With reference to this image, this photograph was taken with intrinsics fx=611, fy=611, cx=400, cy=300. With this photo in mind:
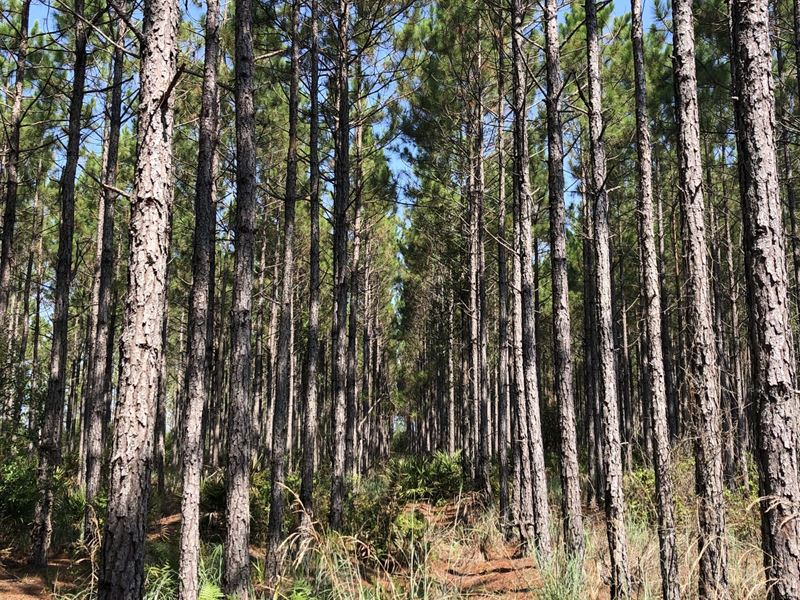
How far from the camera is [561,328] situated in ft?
24.9

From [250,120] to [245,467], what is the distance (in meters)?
3.97

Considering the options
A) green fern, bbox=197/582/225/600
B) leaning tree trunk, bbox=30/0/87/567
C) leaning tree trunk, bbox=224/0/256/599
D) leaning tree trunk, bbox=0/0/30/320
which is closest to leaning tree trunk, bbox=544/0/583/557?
leaning tree trunk, bbox=224/0/256/599

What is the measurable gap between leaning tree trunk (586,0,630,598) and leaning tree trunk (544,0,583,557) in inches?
17.0

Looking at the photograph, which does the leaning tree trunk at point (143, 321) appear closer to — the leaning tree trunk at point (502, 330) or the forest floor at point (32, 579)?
the forest floor at point (32, 579)

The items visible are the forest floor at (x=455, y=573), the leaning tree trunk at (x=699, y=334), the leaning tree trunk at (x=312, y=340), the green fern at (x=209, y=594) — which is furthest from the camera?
the leaning tree trunk at (x=312, y=340)

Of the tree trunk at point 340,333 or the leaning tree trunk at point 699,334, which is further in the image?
the tree trunk at point 340,333

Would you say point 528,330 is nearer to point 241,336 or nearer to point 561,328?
point 561,328

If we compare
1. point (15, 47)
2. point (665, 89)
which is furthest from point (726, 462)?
point (15, 47)

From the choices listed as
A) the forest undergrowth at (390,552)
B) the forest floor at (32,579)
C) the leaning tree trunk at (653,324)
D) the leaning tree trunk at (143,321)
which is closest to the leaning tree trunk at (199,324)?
the forest undergrowth at (390,552)

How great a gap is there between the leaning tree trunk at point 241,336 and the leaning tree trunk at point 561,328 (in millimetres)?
3616

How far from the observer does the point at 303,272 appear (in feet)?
Result: 70.0

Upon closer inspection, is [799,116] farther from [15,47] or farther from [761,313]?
[15,47]

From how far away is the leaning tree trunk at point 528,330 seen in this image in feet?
27.3

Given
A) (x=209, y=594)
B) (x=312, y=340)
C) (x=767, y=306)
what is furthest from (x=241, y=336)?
(x=767, y=306)
